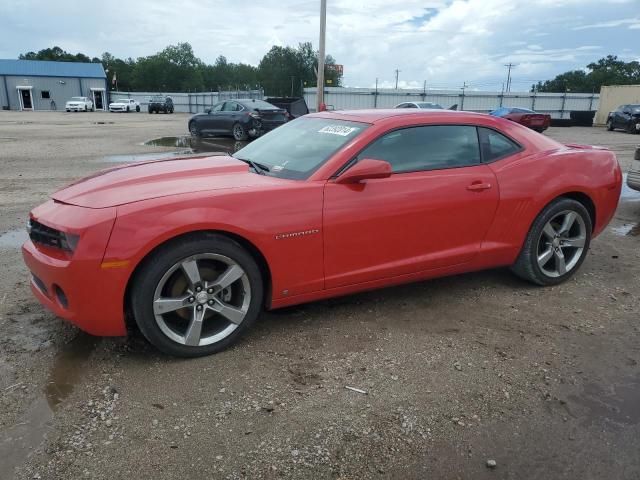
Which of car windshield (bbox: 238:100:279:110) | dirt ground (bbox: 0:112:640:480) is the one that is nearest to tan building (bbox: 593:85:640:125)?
car windshield (bbox: 238:100:279:110)

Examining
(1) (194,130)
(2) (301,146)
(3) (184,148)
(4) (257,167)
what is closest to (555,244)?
(2) (301,146)

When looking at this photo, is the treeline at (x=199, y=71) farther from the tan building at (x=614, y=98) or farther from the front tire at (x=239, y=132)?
the front tire at (x=239, y=132)

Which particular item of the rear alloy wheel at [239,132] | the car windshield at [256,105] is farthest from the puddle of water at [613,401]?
the car windshield at [256,105]

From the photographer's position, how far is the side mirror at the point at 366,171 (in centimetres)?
324

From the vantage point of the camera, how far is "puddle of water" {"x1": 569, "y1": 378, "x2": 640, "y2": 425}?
8.66ft

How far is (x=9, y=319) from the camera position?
142 inches

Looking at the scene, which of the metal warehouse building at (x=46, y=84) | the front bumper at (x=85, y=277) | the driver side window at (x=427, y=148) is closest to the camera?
Answer: the front bumper at (x=85, y=277)

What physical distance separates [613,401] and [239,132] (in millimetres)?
16437

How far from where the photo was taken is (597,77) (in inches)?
3201

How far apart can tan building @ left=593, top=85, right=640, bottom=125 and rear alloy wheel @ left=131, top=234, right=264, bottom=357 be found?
119 feet

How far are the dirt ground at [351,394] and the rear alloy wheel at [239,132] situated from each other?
46.4 ft

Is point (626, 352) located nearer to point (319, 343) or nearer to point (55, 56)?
point (319, 343)

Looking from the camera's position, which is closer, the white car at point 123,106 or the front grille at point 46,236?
the front grille at point 46,236

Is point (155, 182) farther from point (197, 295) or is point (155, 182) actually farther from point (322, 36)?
point (322, 36)
